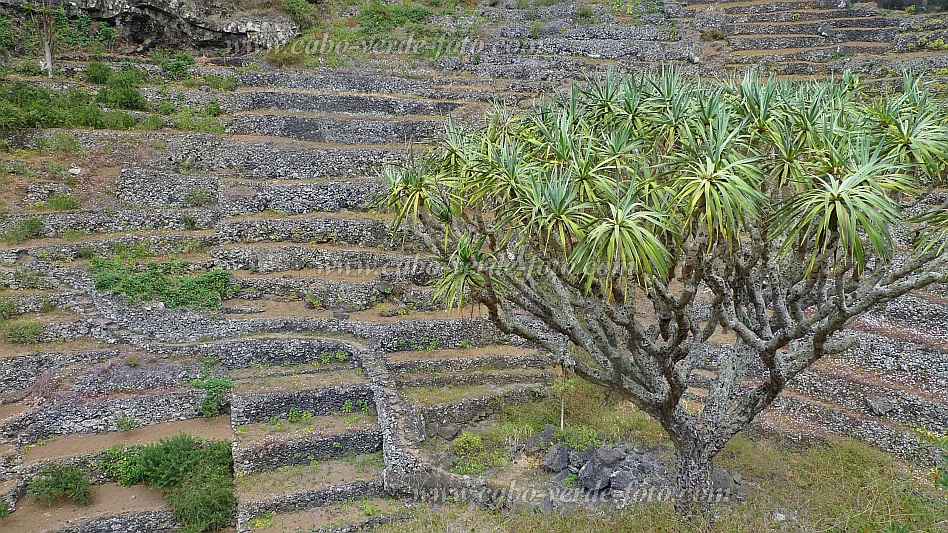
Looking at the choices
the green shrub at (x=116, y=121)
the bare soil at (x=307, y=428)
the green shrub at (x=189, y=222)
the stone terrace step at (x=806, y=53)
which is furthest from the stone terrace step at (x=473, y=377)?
the stone terrace step at (x=806, y=53)

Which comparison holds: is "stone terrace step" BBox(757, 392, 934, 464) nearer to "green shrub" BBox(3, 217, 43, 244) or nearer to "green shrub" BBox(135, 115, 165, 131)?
"green shrub" BBox(3, 217, 43, 244)

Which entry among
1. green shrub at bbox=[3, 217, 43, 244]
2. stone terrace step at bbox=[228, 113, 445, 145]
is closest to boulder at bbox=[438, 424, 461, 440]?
stone terrace step at bbox=[228, 113, 445, 145]

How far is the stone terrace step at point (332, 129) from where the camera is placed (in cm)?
2528

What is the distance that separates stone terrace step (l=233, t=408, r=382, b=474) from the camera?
1336 centimetres

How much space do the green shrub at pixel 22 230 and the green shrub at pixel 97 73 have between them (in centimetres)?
923

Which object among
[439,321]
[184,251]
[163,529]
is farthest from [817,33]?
[163,529]

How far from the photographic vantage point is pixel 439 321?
17703mm

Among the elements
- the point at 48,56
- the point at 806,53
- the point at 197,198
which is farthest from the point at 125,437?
the point at 806,53

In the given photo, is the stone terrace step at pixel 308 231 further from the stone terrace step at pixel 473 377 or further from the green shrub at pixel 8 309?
the stone terrace step at pixel 473 377

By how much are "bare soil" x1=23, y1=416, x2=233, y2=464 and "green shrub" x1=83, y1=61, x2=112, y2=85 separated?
17810mm

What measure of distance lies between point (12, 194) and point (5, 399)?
9068 millimetres

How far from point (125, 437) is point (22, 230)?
9092mm

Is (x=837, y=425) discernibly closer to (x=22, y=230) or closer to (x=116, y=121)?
(x=22, y=230)

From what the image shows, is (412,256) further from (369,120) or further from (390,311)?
(369,120)
